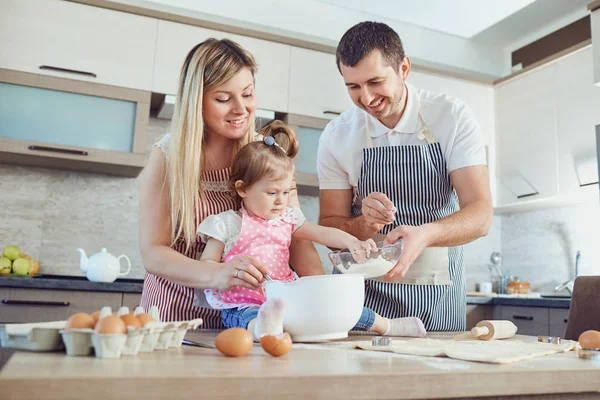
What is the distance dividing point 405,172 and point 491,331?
688 mm

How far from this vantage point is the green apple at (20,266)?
2.79 meters

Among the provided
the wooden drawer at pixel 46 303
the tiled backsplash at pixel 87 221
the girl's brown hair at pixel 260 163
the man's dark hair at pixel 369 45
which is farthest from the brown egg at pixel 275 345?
the tiled backsplash at pixel 87 221

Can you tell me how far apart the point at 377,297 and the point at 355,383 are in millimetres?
1007

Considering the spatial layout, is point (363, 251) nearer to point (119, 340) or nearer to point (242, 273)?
point (242, 273)

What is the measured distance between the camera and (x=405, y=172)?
1.72 metres

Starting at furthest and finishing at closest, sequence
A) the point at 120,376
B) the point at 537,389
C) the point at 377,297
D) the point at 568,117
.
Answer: the point at 568,117, the point at 377,297, the point at 537,389, the point at 120,376

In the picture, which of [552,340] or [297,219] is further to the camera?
[297,219]

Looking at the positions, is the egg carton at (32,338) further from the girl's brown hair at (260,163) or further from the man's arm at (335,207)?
the man's arm at (335,207)

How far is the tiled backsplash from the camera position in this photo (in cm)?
318

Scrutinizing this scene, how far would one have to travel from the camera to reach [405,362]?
0.76 m

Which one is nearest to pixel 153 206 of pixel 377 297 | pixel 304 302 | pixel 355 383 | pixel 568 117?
pixel 304 302

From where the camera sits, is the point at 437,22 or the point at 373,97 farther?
the point at 437,22

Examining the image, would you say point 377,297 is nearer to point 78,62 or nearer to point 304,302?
point 304,302

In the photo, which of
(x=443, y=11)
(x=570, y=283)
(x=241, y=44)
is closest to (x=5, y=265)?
(x=241, y=44)
